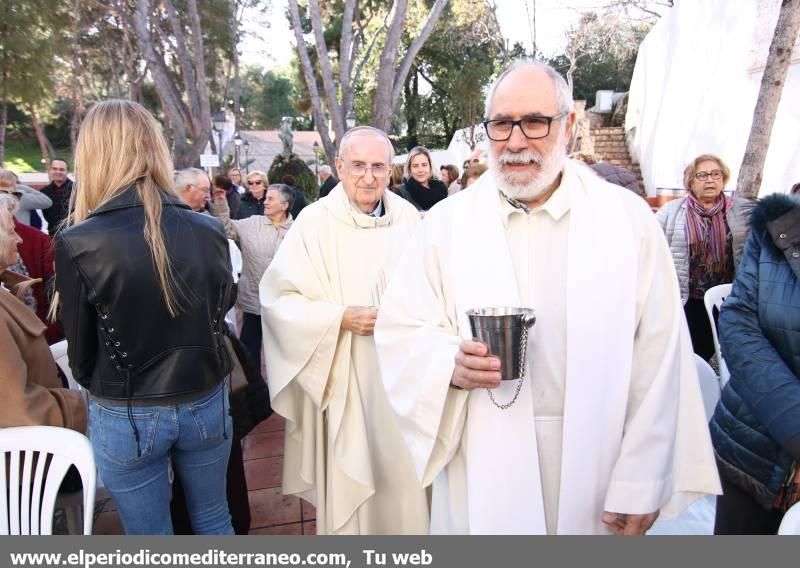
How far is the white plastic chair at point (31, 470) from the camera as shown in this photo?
185 cm

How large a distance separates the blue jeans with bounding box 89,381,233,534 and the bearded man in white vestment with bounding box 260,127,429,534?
494 mm

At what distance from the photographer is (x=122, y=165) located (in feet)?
5.98

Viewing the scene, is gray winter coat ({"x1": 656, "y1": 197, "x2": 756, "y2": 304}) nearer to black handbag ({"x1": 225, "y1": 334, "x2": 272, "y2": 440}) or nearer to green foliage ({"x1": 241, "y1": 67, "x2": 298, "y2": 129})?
black handbag ({"x1": 225, "y1": 334, "x2": 272, "y2": 440})

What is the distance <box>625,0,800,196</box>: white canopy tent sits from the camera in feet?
24.6

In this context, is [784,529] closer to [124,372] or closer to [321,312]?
[321,312]

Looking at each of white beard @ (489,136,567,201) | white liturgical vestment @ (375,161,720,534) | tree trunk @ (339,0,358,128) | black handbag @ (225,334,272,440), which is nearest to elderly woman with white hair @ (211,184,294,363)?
black handbag @ (225,334,272,440)

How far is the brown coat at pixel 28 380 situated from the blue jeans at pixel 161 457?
0.79 feet

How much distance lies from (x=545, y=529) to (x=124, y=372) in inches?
53.1

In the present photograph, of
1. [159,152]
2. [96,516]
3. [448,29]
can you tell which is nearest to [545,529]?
[159,152]

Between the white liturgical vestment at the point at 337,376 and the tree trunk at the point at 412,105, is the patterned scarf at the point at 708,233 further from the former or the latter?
the tree trunk at the point at 412,105

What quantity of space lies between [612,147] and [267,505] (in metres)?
15.0

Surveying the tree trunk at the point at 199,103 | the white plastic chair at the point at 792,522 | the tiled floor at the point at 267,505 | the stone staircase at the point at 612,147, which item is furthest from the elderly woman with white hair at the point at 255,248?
the stone staircase at the point at 612,147

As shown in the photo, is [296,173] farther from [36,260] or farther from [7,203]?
[7,203]
